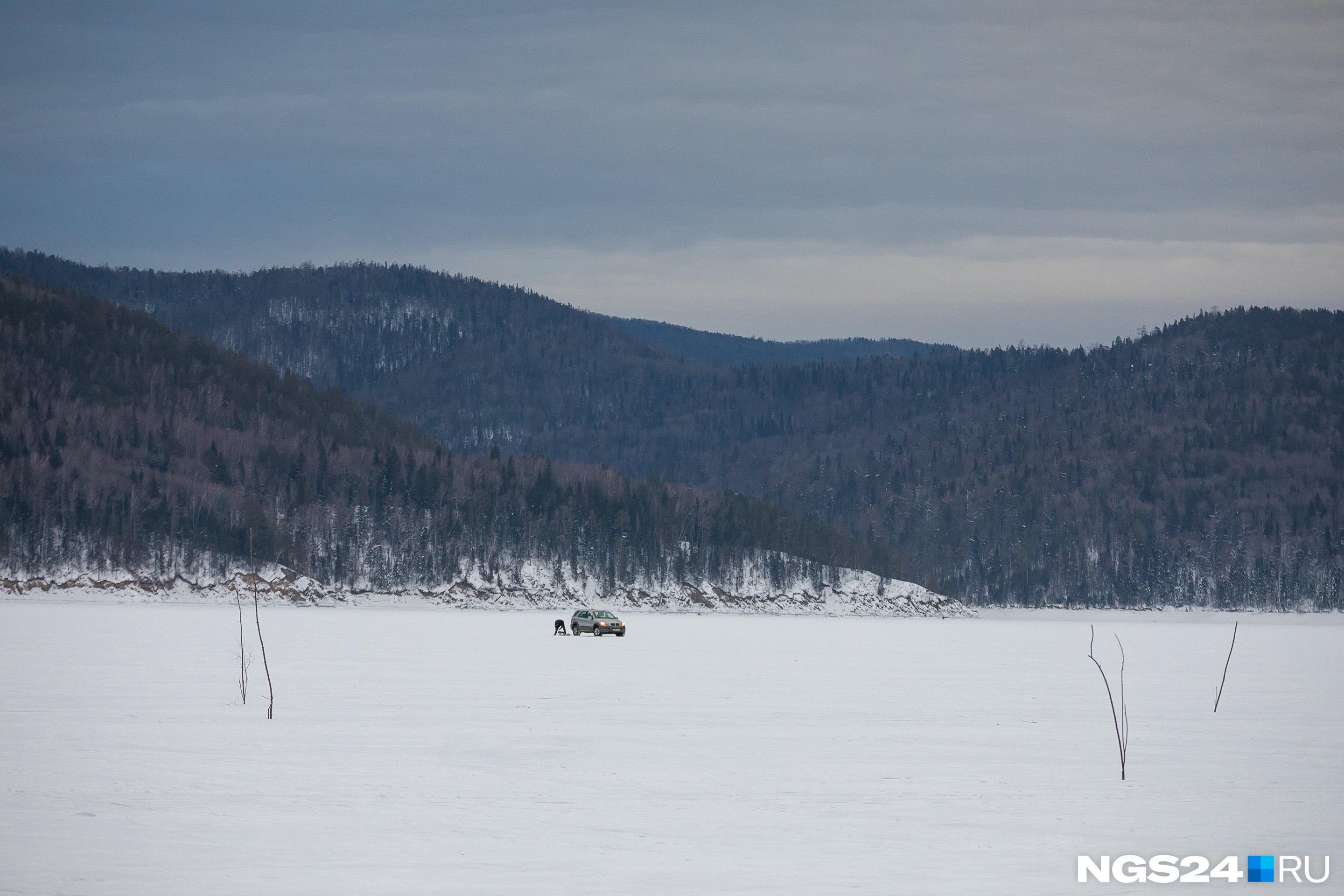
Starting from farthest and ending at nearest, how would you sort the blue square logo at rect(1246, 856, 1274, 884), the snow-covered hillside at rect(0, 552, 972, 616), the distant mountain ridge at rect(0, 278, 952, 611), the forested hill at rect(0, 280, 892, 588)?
the forested hill at rect(0, 280, 892, 588), the distant mountain ridge at rect(0, 278, 952, 611), the snow-covered hillside at rect(0, 552, 972, 616), the blue square logo at rect(1246, 856, 1274, 884)

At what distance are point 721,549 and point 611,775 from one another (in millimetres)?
172868

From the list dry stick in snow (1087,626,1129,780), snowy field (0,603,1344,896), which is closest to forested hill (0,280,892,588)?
snowy field (0,603,1344,896)

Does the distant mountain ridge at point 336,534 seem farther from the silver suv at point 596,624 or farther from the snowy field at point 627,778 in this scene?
the snowy field at point 627,778

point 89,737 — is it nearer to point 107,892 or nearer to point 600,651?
point 107,892

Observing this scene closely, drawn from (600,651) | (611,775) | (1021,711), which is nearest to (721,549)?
(600,651)

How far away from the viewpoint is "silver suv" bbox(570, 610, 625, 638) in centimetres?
8056

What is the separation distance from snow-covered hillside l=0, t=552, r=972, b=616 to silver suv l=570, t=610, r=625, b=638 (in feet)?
246

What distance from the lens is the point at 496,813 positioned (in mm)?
21062

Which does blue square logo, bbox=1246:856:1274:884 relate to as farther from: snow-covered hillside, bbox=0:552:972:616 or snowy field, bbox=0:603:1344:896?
snow-covered hillside, bbox=0:552:972:616

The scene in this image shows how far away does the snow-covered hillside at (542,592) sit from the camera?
153250 millimetres

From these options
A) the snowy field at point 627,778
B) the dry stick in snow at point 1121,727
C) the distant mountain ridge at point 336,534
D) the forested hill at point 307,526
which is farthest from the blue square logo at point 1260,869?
the distant mountain ridge at point 336,534

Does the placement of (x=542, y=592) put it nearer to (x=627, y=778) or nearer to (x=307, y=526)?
(x=307, y=526)

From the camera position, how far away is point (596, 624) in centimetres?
8062

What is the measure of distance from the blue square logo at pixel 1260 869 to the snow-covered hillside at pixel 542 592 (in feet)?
451
